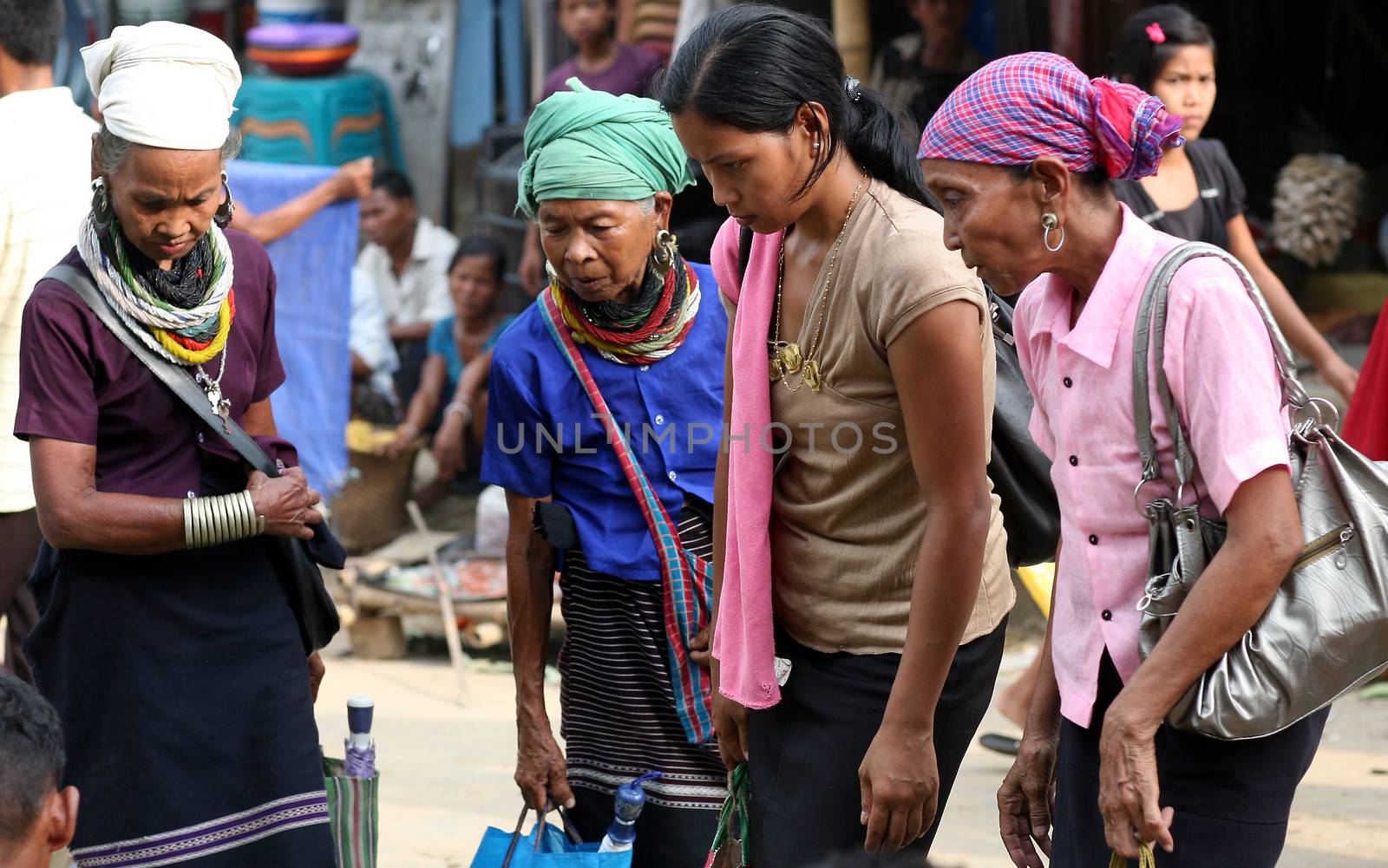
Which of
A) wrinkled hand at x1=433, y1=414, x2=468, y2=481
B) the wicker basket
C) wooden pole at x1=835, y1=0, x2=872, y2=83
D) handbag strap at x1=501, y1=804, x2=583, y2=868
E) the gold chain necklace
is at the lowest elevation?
the wicker basket

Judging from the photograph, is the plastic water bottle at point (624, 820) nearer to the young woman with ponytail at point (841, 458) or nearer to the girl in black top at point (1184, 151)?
the young woman with ponytail at point (841, 458)

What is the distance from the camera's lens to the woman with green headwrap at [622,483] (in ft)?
9.91

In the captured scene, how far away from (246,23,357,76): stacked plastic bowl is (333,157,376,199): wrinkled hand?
307cm

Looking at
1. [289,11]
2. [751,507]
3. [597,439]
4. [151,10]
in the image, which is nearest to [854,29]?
[289,11]

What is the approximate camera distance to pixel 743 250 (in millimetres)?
2625

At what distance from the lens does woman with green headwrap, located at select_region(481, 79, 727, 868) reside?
302cm

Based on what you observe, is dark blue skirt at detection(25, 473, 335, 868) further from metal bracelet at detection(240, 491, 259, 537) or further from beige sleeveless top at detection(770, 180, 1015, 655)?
beige sleeveless top at detection(770, 180, 1015, 655)

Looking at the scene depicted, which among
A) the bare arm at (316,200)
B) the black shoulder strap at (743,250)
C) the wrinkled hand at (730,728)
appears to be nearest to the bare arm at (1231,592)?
the wrinkled hand at (730,728)

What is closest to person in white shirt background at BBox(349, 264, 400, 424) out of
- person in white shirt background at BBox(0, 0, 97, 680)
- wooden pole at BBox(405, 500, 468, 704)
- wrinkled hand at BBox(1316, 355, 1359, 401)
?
wooden pole at BBox(405, 500, 468, 704)

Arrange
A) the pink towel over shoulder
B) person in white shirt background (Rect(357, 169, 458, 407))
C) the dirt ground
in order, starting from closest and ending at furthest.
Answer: the pink towel over shoulder < the dirt ground < person in white shirt background (Rect(357, 169, 458, 407))

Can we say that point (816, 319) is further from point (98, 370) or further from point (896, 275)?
point (98, 370)

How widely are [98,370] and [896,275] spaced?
1.41 metres

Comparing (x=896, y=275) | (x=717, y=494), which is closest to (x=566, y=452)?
(x=717, y=494)

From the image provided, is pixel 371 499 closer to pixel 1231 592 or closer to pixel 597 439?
pixel 597 439
